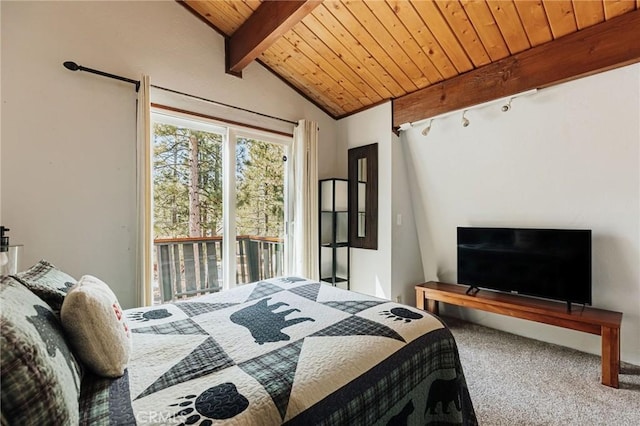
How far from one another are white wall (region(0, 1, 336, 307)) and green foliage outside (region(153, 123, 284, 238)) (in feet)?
0.90

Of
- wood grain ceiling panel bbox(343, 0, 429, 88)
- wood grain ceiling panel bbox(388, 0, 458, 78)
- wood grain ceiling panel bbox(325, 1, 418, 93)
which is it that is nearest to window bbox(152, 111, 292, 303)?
wood grain ceiling panel bbox(325, 1, 418, 93)

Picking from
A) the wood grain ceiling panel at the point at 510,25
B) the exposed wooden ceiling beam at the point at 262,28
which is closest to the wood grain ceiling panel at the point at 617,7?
the wood grain ceiling panel at the point at 510,25

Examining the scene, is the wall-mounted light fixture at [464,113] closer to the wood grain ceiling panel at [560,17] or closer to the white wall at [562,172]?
the white wall at [562,172]

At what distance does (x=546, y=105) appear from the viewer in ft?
7.91

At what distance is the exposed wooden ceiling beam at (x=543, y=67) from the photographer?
196 cm

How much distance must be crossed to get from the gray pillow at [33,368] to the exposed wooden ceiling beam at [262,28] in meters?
2.20

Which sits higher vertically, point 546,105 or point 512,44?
point 512,44

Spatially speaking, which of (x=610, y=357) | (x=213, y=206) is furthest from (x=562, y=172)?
(x=213, y=206)

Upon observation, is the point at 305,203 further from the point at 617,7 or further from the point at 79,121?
the point at 617,7

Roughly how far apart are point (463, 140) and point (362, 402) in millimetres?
2654

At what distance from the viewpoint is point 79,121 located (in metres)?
2.21

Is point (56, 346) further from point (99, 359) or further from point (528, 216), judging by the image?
point (528, 216)

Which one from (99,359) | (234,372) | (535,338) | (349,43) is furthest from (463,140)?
(99,359)

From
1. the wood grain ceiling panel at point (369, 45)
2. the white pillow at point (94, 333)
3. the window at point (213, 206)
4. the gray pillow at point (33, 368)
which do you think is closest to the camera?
the gray pillow at point (33, 368)
